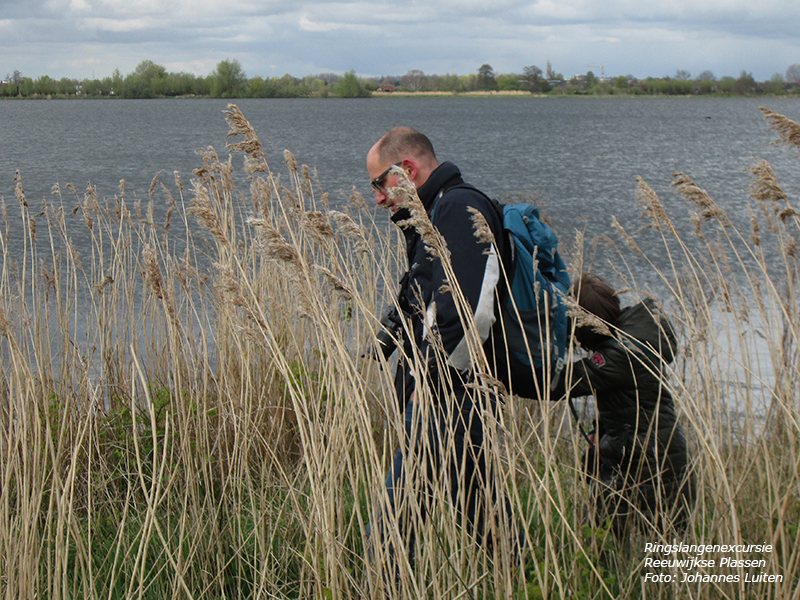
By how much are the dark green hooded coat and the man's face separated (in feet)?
3.06

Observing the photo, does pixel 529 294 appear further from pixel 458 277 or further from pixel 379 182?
pixel 379 182

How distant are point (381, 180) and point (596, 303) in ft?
3.02

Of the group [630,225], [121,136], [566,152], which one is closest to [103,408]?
[630,225]

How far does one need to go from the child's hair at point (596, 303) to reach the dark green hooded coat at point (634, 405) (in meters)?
0.04

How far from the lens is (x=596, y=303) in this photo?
244 centimetres

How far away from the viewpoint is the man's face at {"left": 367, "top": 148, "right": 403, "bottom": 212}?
7.68ft

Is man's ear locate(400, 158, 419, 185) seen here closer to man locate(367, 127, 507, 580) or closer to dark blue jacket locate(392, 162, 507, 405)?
man locate(367, 127, 507, 580)

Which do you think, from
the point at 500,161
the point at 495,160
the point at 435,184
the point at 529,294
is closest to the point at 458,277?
the point at 529,294

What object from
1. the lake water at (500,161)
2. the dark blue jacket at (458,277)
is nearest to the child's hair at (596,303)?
the dark blue jacket at (458,277)

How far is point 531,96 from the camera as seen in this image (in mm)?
123250

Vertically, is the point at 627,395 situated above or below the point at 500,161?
below

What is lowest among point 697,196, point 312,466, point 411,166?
point 312,466

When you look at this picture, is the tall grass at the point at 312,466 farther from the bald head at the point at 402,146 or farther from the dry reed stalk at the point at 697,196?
the bald head at the point at 402,146

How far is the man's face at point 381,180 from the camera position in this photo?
7.68 feet
